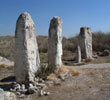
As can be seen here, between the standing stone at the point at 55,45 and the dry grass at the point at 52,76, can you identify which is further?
the standing stone at the point at 55,45

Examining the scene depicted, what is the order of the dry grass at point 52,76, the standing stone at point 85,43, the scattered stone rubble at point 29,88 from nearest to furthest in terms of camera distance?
the scattered stone rubble at point 29,88
the dry grass at point 52,76
the standing stone at point 85,43

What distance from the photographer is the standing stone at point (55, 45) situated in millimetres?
11359

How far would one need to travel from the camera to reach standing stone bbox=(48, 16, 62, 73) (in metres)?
11.4

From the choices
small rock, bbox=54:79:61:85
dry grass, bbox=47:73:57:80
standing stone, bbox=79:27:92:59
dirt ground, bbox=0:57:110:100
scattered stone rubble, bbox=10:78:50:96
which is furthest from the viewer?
standing stone, bbox=79:27:92:59

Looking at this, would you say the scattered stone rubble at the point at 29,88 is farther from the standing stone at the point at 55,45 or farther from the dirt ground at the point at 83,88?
the standing stone at the point at 55,45

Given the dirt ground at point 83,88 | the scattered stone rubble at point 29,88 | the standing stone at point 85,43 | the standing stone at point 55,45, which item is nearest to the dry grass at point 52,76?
the standing stone at point 55,45

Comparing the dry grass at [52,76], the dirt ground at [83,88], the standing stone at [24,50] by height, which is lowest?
the dirt ground at [83,88]

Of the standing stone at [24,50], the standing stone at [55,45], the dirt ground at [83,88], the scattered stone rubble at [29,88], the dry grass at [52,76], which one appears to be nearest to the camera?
the dirt ground at [83,88]

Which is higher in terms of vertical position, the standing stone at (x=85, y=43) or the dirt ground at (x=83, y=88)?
the standing stone at (x=85, y=43)

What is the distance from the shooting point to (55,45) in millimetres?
11438

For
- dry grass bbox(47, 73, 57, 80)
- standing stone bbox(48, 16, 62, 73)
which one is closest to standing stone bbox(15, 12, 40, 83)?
dry grass bbox(47, 73, 57, 80)

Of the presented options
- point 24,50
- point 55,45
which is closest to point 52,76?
point 55,45

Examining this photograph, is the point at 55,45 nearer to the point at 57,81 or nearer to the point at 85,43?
the point at 57,81

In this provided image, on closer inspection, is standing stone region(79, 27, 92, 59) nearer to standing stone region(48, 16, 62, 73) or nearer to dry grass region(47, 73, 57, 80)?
standing stone region(48, 16, 62, 73)
